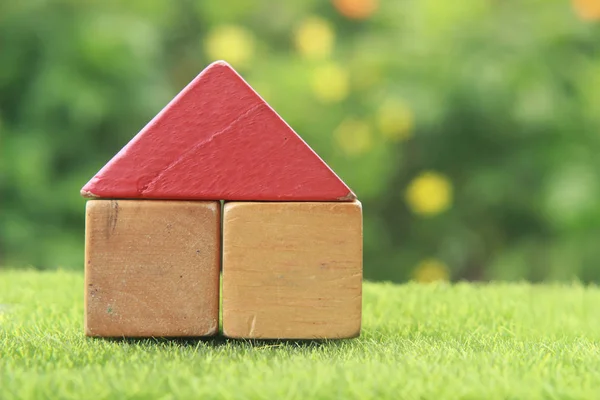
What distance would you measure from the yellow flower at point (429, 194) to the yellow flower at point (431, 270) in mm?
277

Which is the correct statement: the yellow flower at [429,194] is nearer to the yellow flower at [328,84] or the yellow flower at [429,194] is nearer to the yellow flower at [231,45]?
the yellow flower at [328,84]

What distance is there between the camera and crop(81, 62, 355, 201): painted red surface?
63.1 inches

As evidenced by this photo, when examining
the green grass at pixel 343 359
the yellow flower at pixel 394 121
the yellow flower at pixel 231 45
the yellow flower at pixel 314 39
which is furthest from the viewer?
the yellow flower at pixel 231 45

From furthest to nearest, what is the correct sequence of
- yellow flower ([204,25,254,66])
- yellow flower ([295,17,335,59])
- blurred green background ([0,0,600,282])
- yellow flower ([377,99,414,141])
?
yellow flower ([204,25,254,66]) < yellow flower ([295,17,335,59]) < yellow flower ([377,99,414,141]) < blurred green background ([0,0,600,282])

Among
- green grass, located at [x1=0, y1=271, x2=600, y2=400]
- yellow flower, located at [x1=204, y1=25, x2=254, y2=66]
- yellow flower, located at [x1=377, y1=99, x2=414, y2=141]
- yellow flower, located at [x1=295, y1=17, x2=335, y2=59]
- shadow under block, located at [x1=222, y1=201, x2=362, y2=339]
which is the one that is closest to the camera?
green grass, located at [x1=0, y1=271, x2=600, y2=400]

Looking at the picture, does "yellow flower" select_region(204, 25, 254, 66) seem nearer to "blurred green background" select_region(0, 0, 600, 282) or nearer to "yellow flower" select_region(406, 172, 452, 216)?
"blurred green background" select_region(0, 0, 600, 282)

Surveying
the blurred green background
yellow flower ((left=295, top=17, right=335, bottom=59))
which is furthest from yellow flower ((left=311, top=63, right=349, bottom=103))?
yellow flower ((left=295, top=17, right=335, bottom=59))

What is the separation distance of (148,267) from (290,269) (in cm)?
→ 29

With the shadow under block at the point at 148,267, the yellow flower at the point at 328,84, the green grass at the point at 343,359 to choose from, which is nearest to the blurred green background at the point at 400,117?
the yellow flower at the point at 328,84

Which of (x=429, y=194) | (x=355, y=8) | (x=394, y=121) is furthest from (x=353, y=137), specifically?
(x=355, y=8)

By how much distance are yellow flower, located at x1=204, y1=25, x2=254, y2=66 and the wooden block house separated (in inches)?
115

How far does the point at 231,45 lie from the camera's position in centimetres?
449

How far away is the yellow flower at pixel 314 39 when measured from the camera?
4.36 m

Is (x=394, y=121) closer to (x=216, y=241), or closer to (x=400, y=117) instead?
(x=400, y=117)
